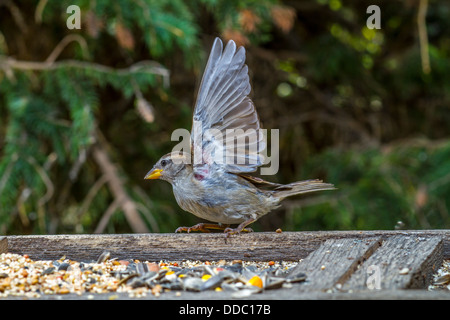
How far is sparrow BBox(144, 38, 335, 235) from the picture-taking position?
2.40 m

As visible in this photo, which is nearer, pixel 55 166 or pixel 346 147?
pixel 55 166

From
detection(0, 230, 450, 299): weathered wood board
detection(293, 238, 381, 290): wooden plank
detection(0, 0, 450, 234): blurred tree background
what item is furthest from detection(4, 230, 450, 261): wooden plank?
detection(0, 0, 450, 234): blurred tree background

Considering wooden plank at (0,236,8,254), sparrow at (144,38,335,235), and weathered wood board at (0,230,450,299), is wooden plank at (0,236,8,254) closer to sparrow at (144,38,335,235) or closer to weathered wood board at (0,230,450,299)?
weathered wood board at (0,230,450,299)

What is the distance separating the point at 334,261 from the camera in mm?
1927

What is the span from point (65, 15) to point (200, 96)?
1609 millimetres

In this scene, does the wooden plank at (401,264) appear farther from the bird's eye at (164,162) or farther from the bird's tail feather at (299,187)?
the bird's eye at (164,162)

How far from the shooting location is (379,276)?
1.72 metres

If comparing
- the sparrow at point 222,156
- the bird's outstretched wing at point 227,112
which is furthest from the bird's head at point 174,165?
the bird's outstretched wing at point 227,112

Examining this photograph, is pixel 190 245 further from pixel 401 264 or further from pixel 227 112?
pixel 401 264

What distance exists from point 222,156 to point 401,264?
87cm

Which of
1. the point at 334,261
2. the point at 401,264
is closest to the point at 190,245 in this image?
the point at 334,261

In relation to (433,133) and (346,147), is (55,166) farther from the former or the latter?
(433,133)

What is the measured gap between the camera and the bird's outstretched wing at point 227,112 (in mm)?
2396
